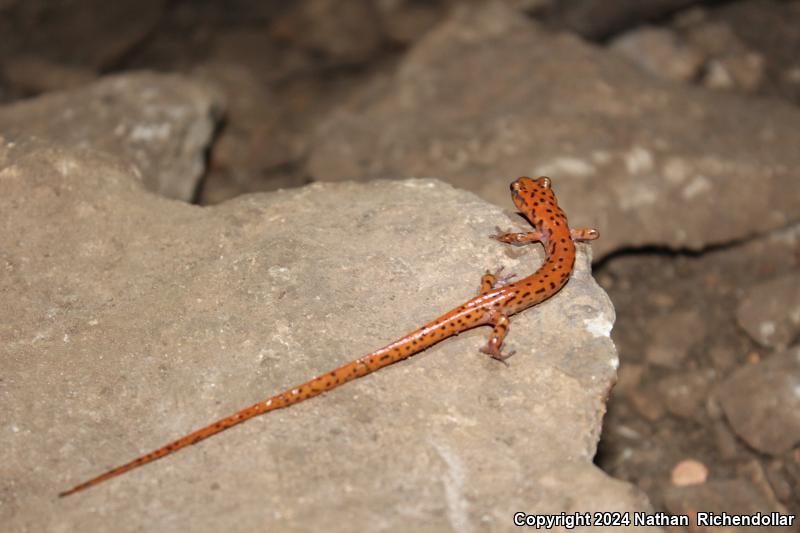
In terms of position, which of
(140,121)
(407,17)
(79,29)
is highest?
(140,121)

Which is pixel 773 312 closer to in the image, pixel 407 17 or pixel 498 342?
pixel 498 342

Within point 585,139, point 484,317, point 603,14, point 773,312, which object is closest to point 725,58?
point 603,14

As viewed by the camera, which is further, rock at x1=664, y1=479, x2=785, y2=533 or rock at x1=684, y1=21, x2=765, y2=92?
rock at x1=684, y1=21, x2=765, y2=92

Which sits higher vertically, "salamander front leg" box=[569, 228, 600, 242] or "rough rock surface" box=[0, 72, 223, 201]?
"salamander front leg" box=[569, 228, 600, 242]

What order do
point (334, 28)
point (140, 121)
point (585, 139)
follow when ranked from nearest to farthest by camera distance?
point (140, 121), point (585, 139), point (334, 28)

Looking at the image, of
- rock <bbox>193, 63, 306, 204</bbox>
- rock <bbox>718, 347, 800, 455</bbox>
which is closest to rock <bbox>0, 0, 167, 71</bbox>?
rock <bbox>193, 63, 306, 204</bbox>

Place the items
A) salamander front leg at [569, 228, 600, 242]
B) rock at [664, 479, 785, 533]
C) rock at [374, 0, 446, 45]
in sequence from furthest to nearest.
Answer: rock at [374, 0, 446, 45] < rock at [664, 479, 785, 533] < salamander front leg at [569, 228, 600, 242]

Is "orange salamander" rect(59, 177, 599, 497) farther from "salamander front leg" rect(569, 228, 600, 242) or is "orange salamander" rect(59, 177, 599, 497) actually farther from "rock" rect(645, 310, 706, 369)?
"rock" rect(645, 310, 706, 369)
